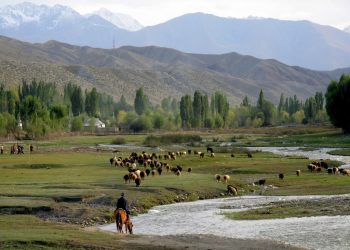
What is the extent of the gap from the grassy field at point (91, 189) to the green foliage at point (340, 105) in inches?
1902

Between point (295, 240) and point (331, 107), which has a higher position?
point (331, 107)

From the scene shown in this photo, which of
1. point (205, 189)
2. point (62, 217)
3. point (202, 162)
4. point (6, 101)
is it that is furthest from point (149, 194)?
point (6, 101)

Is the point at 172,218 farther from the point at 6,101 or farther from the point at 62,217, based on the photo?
the point at 6,101

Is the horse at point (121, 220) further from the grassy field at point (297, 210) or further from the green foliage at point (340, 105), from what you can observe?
the green foliage at point (340, 105)

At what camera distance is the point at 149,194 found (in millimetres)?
45594

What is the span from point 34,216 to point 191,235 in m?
9.48

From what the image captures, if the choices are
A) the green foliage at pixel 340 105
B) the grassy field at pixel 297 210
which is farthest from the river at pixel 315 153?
the grassy field at pixel 297 210

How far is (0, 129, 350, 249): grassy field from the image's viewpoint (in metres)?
29.1

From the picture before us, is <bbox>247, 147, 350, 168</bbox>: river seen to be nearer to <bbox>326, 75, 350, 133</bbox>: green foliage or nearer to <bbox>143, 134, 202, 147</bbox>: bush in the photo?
<bbox>143, 134, 202, 147</bbox>: bush

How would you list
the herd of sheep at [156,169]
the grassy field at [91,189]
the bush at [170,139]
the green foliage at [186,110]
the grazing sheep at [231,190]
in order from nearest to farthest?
the grassy field at [91,189] < the grazing sheep at [231,190] < the herd of sheep at [156,169] < the bush at [170,139] < the green foliage at [186,110]

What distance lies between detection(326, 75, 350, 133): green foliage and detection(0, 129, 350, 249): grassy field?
159ft

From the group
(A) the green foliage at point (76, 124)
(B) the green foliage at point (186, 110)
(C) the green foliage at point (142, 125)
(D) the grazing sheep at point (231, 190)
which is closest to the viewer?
(D) the grazing sheep at point (231, 190)

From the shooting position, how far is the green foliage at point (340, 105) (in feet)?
422

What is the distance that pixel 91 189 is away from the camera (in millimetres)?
45500
